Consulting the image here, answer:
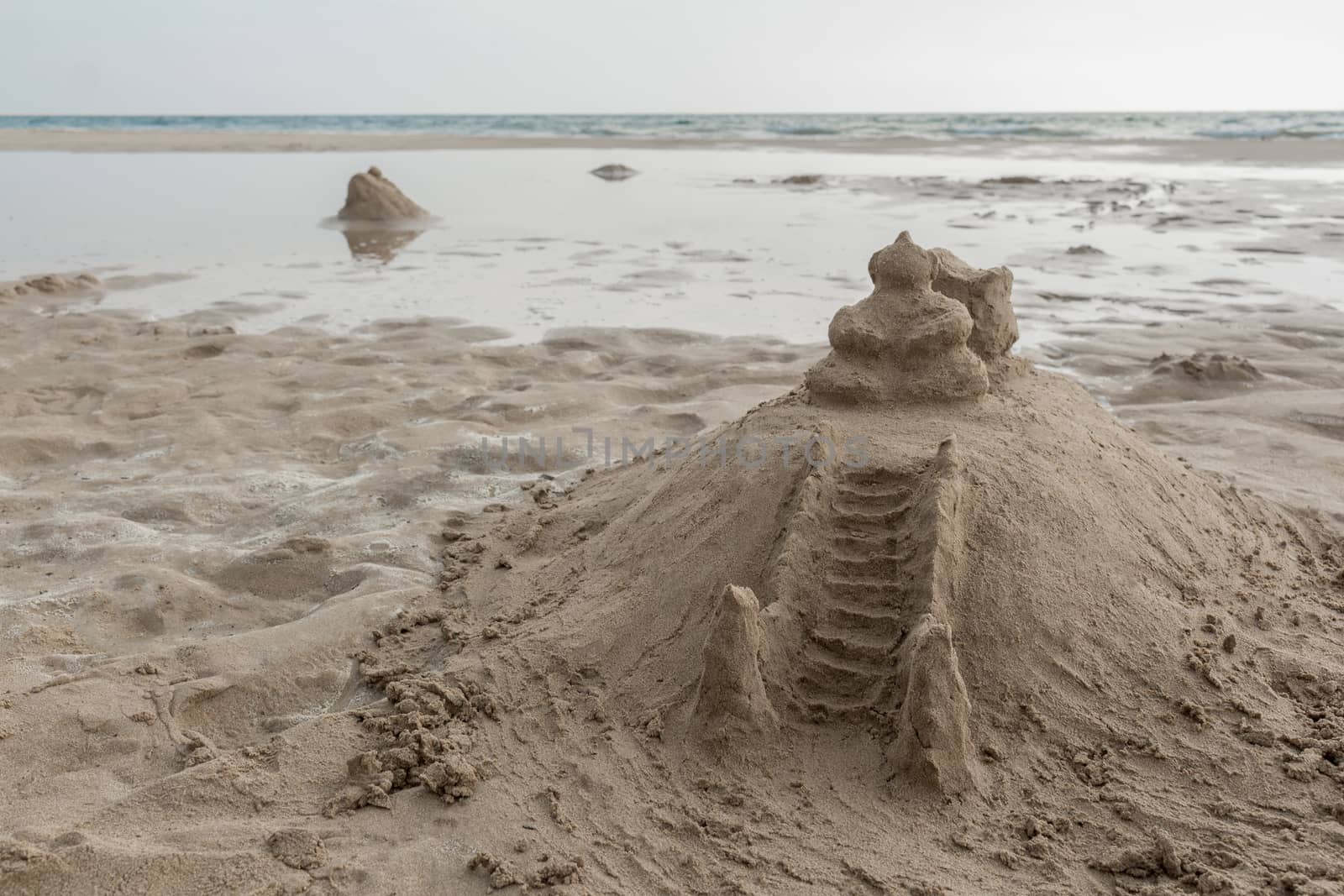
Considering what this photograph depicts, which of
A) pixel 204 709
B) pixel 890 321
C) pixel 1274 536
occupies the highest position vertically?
pixel 890 321

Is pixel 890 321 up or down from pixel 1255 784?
up

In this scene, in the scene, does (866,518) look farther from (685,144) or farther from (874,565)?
(685,144)

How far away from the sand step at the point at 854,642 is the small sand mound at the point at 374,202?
11.6m

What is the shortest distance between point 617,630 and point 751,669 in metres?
0.58

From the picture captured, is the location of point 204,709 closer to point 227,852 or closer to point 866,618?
point 227,852

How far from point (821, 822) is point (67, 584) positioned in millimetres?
2802

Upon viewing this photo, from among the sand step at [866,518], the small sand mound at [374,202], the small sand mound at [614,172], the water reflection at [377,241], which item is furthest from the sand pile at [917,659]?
the small sand mound at [614,172]

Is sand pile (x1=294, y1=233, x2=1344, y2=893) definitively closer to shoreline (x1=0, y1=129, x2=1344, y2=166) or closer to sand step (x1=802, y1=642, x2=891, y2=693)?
sand step (x1=802, y1=642, x2=891, y2=693)

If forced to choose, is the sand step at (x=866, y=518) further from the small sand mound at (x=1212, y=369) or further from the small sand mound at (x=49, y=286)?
the small sand mound at (x=49, y=286)

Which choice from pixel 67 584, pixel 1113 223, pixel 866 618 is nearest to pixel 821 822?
pixel 866 618

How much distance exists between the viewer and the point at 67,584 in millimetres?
3588

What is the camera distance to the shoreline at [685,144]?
23609 millimetres

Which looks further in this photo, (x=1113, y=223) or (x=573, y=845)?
(x=1113, y=223)

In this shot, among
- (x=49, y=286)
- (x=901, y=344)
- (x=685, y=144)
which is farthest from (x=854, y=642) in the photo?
(x=685, y=144)
